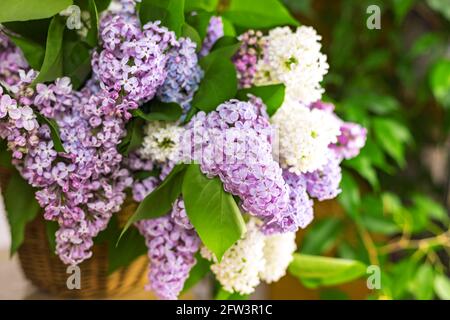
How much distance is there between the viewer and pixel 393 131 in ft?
3.58

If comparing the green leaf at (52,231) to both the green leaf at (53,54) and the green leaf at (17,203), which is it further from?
the green leaf at (53,54)

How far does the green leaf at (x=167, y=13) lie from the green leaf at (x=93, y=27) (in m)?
0.05

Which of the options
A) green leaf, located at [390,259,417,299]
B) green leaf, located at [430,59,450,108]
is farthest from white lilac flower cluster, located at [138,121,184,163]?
green leaf, located at [430,59,450,108]

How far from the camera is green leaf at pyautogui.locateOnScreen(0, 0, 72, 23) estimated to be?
0.56 m

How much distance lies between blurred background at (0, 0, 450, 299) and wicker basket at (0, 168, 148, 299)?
0.44 metres

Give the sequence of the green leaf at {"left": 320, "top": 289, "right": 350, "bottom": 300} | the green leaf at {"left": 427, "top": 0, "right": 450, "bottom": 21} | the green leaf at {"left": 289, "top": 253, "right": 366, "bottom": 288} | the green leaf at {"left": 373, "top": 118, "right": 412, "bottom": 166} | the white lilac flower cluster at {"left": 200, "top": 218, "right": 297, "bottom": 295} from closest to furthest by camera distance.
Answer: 1. the white lilac flower cluster at {"left": 200, "top": 218, "right": 297, "bottom": 295}
2. the green leaf at {"left": 289, "top": 253, "right": 366, "bottom": 288}
3. the green leaf at {"left": 320, "top": 289, "right": 350, "bottom": 300}
4. the green leaf at {"left": 373, "top": 118, "right": 412, "bottom": 166}
5. the green leaf at {"left": 427, "top": 0, "right": 450, "bottom": 21}

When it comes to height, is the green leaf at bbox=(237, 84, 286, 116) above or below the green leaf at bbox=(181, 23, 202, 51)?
below

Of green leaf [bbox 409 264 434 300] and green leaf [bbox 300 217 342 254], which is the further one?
green leaf [bbox 300 217 342 254]

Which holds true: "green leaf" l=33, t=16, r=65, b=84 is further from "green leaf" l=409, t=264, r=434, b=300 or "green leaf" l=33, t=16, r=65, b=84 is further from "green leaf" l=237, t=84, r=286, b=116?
"green leaf" l=409, t=264, r=434, b=300

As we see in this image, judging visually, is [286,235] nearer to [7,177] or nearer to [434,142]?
[7,177]

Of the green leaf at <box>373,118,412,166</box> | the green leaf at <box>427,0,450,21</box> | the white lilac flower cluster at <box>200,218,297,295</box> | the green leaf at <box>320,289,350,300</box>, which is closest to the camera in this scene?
the white lilac flower cluster at <box>200,218,297,295</box>

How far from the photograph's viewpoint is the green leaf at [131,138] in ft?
2.00

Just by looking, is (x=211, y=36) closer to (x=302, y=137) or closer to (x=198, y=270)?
(x=302, y=137)

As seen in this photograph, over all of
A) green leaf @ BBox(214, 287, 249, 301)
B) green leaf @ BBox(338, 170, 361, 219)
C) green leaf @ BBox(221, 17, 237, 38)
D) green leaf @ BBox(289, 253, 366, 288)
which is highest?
green leaf @ BBox(221, 17, 237, 38)
